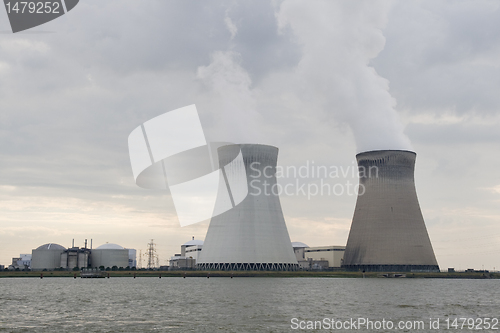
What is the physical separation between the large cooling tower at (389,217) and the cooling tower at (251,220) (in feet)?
34.1

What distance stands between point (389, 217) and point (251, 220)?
16.0m

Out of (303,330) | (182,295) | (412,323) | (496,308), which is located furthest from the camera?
(182,295)

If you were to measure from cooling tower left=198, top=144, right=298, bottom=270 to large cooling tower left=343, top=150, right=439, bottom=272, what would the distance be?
34.1 feet

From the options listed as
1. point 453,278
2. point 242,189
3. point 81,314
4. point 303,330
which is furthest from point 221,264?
point 303,330

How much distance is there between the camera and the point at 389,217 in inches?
2562

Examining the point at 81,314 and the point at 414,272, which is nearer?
the point at 81,314

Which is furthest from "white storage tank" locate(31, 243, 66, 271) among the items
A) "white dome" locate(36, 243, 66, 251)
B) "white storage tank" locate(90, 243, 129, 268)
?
"white storage tank" locate(90, 243, 129, 268)

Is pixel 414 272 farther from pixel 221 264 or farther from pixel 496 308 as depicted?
pixel 496 308

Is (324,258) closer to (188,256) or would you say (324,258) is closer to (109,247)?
(188,256)

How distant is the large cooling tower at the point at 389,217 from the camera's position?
214 feet

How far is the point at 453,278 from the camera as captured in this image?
254 ft

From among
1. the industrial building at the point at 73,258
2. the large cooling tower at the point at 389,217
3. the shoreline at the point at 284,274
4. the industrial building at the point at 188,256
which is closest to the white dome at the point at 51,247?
the industrial building at the point at 73,258

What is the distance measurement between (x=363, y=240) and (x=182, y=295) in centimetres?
3402

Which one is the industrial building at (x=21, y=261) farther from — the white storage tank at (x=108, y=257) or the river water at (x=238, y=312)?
the river water at (x=238, y=312)
